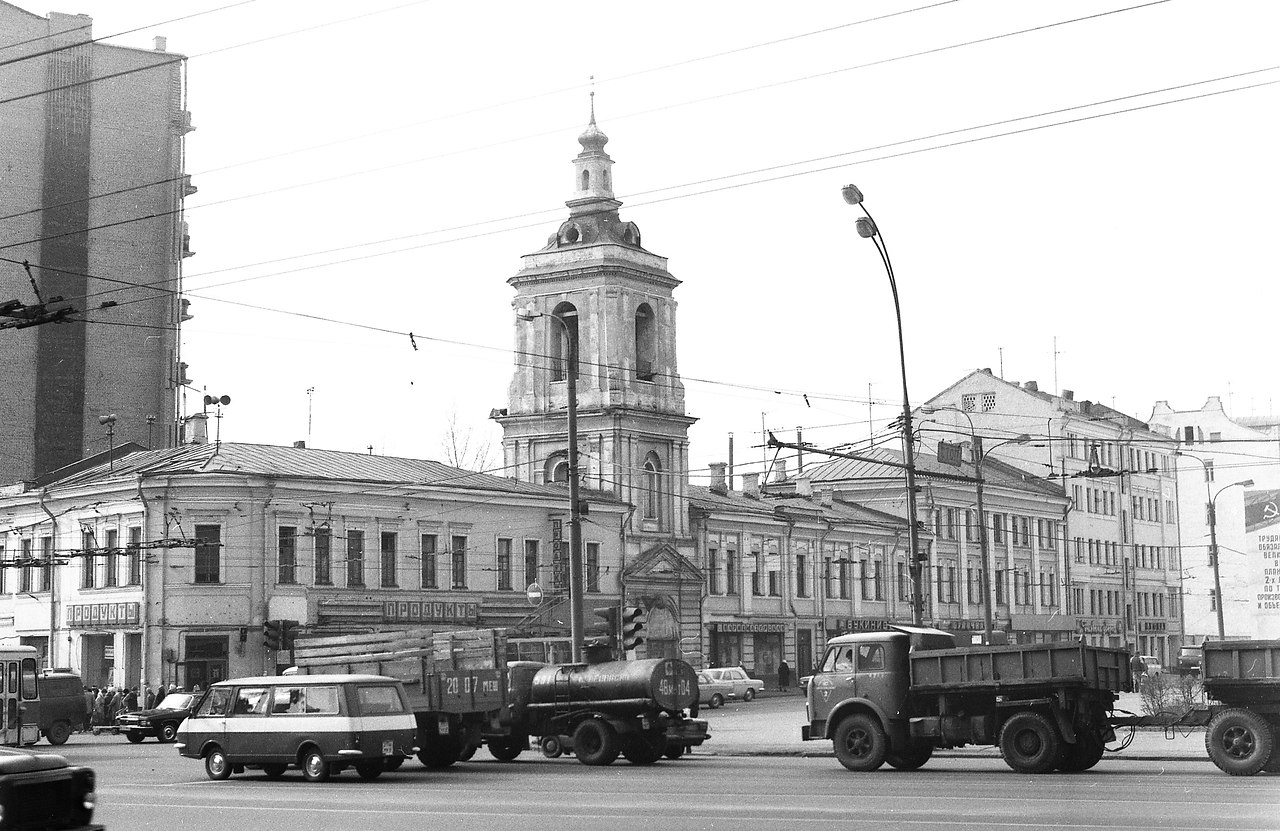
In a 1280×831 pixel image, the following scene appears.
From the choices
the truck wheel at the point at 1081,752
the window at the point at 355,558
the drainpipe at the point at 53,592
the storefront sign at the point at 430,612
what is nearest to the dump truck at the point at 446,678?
the truck wheel at the point at 1081,752

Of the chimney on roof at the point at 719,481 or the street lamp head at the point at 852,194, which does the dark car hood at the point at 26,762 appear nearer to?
the street lamp head at the point at 852,194

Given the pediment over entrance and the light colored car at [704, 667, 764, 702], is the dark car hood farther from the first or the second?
the pediment over entrance

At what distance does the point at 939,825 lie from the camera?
16.7 meters

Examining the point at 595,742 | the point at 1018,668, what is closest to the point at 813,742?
the point at 595,742

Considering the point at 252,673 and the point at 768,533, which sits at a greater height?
the point at 768,533

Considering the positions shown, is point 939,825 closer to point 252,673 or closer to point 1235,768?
point 1235,768

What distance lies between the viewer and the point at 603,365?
7106 centimetres

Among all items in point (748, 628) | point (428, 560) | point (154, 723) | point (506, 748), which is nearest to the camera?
point (506, 748)

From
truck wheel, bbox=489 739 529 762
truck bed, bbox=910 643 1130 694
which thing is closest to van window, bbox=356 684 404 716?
truck wheel, bbox=489 739 529 762

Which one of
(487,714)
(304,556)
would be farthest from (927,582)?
(487,714)

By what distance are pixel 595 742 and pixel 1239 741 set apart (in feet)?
34.6

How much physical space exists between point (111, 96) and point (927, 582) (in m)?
44.6

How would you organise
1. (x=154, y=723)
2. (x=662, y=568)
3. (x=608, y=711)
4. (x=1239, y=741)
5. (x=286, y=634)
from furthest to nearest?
1. (x=662, y=568)
2. (x=286, y=634)
3. (x=154, y=723)
4. (x=608, y=711)
5. (x=1239, y=741)

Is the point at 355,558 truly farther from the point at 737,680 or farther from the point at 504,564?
the point at 737,680
